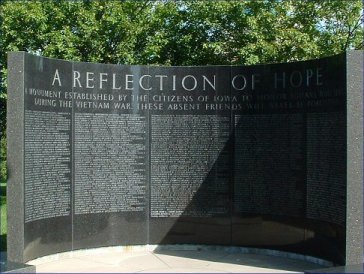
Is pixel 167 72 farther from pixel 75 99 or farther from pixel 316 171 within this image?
pixel 316 171

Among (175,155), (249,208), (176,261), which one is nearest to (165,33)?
(175,155)

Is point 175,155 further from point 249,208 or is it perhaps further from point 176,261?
point 176,261

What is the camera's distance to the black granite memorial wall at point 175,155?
8.75 meters

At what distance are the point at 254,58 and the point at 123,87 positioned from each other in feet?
20.6

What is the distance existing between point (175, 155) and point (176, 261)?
197cm

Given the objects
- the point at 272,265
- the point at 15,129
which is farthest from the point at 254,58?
the point at 15,129

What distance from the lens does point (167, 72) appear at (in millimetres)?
10492

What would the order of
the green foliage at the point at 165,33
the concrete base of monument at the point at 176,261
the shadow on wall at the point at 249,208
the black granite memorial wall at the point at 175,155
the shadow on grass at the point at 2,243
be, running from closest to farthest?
the black granite memorial wall at the point at 175,155, the concrete base of monument at the point at 176,261, the shadow on wall at the point at 249,208, the shadow on grass at the point at 2,243, the green foliage at the point at 165,33

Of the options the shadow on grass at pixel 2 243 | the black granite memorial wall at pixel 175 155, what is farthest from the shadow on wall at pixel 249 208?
the shadow on grass at pixel 2 243

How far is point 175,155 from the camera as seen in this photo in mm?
10383

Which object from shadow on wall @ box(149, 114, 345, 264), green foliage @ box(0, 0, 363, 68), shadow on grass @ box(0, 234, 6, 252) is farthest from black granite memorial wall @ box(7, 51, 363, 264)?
green foliage @ box(0, 0, 363, 68)

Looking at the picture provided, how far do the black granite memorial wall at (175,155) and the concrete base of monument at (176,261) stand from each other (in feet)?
0.50

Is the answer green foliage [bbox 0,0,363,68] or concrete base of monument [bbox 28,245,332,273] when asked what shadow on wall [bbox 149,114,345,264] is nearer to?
concrete base of monument [bbox 28,245,332,273]

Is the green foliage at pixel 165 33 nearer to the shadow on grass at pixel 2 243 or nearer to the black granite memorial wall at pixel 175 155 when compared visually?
the black granite memorial wall at pixel 175 155
